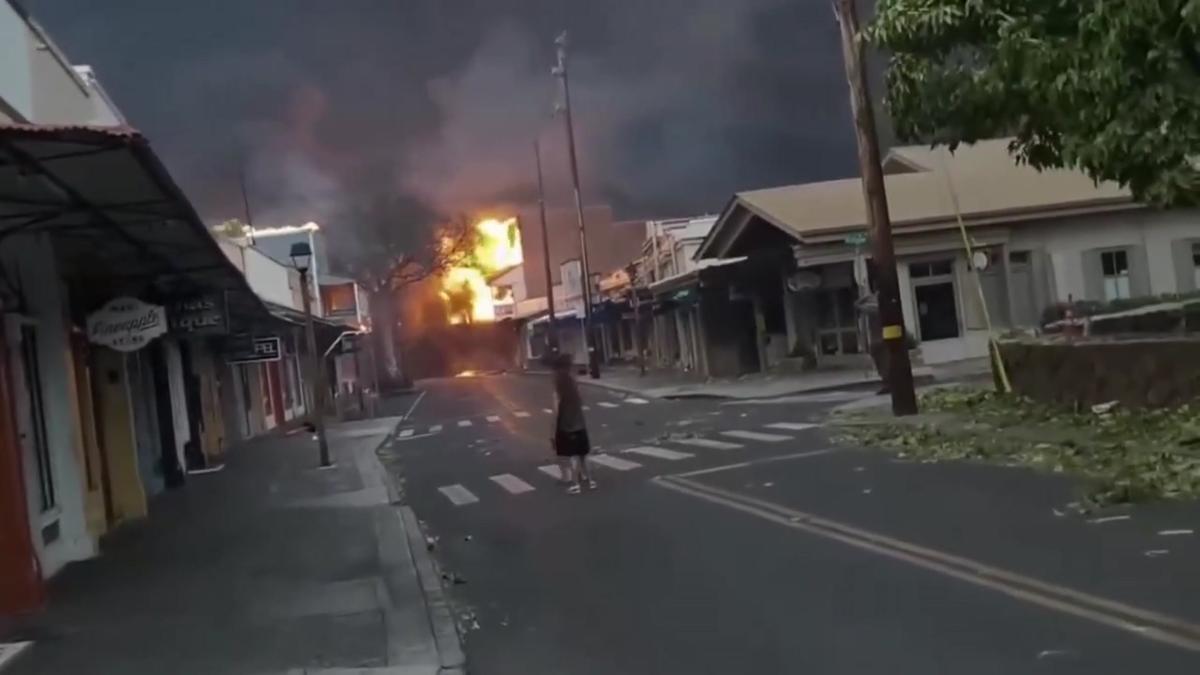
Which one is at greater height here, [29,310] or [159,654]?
[29,310]

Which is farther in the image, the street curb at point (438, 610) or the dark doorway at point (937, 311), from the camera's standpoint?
the dark doorway at point (937, 311)

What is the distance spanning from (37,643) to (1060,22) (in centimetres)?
1030

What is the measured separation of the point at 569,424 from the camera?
18.2 metres

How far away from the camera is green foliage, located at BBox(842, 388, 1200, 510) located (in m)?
13.0

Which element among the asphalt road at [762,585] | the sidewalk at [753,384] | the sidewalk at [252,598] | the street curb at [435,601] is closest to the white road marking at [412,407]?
the sidewalk at [753,384]

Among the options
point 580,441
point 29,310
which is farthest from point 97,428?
point 580,441

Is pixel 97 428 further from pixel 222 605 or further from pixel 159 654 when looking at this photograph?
pixel 159 654

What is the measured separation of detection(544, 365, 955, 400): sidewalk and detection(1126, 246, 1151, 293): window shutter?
21.7 ft

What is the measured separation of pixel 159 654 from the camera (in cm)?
969

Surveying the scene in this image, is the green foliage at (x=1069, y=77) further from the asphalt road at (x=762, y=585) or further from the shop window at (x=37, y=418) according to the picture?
the shop window at (x=37, y=418)

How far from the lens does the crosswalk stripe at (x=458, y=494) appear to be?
61.9 feet

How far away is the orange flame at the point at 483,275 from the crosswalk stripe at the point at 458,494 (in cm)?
7173

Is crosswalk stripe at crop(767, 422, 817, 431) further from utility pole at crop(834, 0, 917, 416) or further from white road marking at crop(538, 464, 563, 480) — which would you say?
white road marking at crop(538, 464, 563, 480)

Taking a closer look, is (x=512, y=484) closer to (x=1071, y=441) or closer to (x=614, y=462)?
(x=614, y=462)
